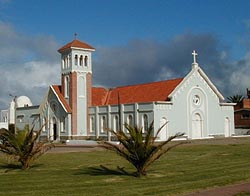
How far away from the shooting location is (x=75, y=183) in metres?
14.7

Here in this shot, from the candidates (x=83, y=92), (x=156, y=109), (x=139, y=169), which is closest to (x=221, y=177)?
(x=139, y=169)

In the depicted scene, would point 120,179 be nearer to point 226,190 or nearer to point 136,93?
point 226,190

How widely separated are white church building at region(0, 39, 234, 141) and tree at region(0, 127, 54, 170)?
1180 inches

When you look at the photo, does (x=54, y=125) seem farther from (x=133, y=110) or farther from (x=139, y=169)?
(x=139, y=169)

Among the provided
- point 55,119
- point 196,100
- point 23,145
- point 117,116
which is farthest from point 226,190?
point 55,119

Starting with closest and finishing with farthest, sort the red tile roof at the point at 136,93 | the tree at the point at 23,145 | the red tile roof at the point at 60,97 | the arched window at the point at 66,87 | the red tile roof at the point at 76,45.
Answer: the tree at the point at 23,145 → the red tile roof at the point at 136,93 → the red tile roof at the point at 60,97 → the red tile roof at the point at 76,45 → the arched window at the point at 66,87

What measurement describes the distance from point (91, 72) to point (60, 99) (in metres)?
5.27

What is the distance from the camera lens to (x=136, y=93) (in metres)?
55.3

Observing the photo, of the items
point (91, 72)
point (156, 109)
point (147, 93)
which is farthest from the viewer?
point (91, 72)

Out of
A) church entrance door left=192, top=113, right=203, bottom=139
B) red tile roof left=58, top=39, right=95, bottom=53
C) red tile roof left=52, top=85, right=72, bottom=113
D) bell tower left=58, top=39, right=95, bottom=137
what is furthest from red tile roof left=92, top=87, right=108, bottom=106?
church entrance door left=192, top=113, right=203, bottom=139

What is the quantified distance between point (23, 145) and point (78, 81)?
37350mm

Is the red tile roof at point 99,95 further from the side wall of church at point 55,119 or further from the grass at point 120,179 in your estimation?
the grass at point 120,179

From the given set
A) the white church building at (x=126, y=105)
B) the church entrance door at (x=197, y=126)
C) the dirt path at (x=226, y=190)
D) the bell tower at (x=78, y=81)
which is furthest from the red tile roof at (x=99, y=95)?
the dirt path at (x=226, y=190)

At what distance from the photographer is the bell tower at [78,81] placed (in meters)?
55.6
